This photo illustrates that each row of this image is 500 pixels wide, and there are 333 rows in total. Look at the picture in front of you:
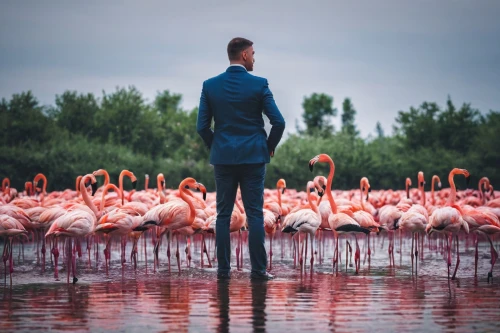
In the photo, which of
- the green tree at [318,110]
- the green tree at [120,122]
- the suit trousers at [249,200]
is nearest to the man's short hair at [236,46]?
the suit trousers at [249,200]

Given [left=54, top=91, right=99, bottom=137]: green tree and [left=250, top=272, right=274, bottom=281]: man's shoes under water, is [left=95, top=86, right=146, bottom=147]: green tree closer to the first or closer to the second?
[left=54, top=91, right=99, bottom=137]: green tree

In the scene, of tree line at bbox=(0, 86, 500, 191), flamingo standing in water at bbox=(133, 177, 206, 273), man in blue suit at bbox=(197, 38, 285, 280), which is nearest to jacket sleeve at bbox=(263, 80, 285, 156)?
man in blue suit at bbox=(197, 38, 285, 280)

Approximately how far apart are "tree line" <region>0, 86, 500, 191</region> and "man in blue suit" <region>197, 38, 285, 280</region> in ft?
78.5

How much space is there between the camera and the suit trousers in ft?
26.1

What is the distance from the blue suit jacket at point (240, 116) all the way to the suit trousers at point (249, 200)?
155 millimetres

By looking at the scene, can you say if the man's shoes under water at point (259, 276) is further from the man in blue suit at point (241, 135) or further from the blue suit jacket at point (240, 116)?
the blue suit jacket at point (240, 116)

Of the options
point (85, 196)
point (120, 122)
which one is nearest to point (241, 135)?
point (85, 196)

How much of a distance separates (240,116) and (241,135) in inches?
7.8

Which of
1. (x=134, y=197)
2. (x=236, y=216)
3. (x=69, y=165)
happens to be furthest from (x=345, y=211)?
(x=69, y=165)

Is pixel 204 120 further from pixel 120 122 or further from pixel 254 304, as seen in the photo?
pixel 120 122

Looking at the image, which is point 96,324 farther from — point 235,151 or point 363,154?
point 363,154

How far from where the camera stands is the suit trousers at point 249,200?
26.1 feet

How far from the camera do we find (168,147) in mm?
42094

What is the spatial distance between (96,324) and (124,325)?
215mm
